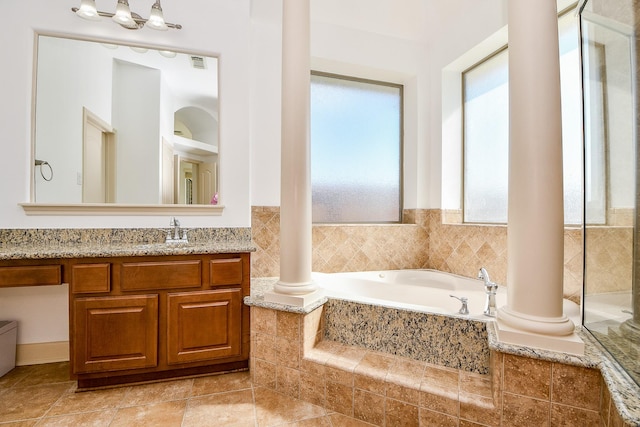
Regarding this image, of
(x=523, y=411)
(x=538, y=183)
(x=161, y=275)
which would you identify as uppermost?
(x=538, y=183)

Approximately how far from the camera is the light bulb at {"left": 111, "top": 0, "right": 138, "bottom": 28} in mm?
1988

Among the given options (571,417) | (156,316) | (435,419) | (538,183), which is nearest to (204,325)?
(156,316)

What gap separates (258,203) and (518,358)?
80.4 inches

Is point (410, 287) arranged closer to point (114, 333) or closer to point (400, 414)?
point (400, 414)

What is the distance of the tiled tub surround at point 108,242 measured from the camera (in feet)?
5.51

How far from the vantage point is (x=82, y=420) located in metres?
1.48

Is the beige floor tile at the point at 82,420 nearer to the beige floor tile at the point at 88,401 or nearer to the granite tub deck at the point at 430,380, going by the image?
the beige floor tile at the point at 88,401

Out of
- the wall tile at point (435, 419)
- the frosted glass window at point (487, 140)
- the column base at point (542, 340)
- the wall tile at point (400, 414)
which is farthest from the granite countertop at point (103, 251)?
the frosted glass window at point (487, 140)

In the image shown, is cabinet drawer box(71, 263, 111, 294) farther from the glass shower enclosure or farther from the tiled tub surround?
the glass shower enclosure

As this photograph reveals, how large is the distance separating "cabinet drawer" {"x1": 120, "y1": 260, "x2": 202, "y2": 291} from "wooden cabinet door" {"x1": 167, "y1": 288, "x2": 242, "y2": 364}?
77mm

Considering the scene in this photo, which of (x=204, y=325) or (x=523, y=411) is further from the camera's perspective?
(x=204, y=325)

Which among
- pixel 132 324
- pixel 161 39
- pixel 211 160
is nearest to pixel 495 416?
pixel 132 324

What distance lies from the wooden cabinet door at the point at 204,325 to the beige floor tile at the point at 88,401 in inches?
12.5

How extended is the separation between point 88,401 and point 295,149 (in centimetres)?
188
